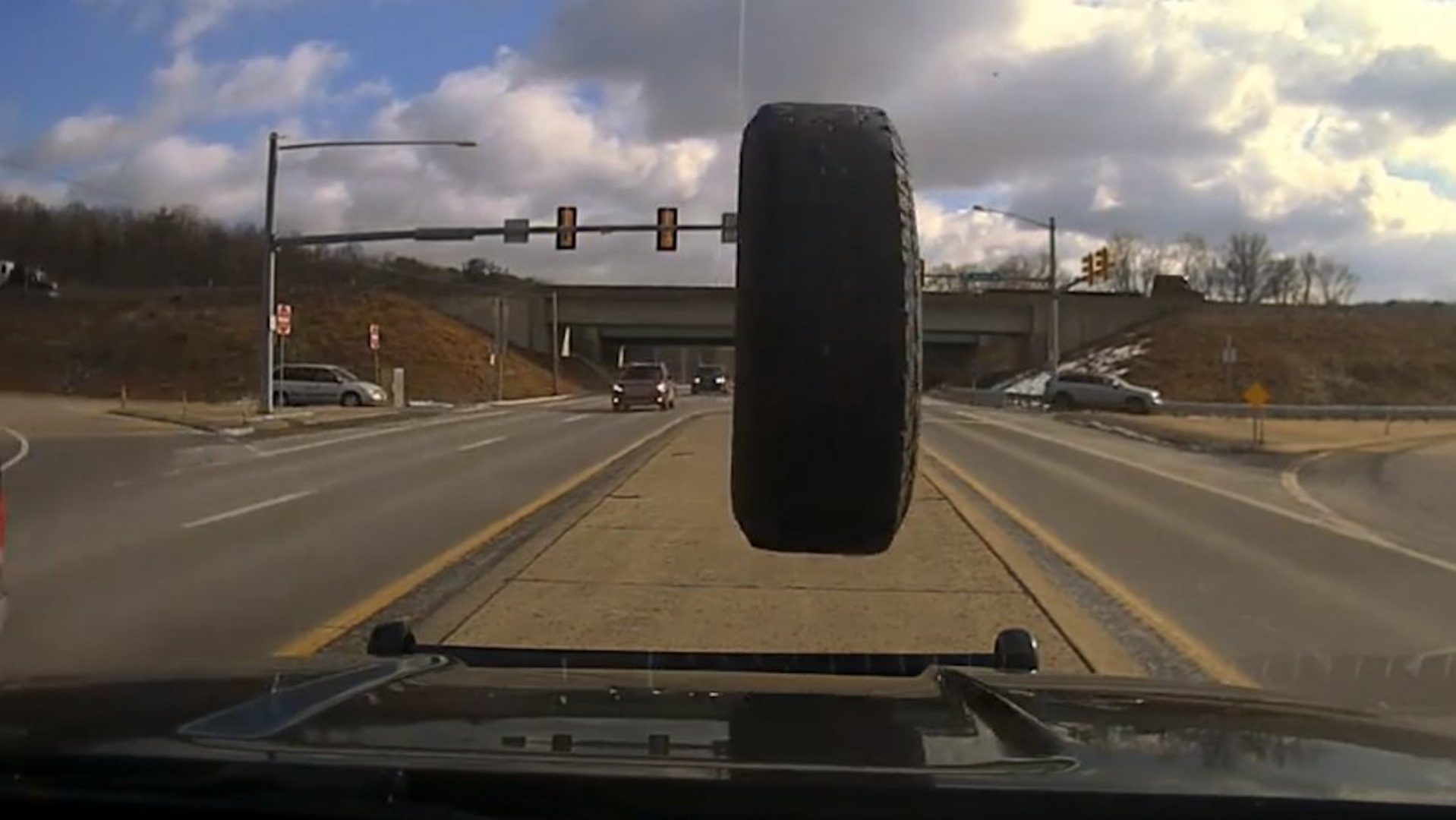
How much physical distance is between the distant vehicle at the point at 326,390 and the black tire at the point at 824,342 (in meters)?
56.3

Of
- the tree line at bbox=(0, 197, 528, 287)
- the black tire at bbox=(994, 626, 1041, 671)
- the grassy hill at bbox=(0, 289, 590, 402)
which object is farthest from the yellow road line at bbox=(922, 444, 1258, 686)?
the tree line at bbox=(0, 197, 528, 287)

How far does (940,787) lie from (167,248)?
414 ft

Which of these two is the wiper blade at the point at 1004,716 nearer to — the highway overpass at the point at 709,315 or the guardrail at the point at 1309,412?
the guardrail at the point at 1309,412

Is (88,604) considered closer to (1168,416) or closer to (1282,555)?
(1282,555)

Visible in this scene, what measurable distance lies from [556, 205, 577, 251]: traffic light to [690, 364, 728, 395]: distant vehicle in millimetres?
44629

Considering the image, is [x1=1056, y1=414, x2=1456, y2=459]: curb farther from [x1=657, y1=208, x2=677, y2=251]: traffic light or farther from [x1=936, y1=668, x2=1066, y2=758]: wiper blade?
[x1=936, y1=668, x2=1066, y2=758]: wiper blade

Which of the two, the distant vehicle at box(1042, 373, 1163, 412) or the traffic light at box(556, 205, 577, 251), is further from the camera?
the distant vehicle at box(1042, 373, 1163, 412)

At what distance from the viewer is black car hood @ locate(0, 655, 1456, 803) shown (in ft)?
8.72

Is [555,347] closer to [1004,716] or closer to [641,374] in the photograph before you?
[641,374]

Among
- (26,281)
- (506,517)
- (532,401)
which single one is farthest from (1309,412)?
(26,281)

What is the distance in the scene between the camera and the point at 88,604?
10.4m

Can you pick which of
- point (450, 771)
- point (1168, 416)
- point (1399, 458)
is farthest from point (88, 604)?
point (1168, 416)

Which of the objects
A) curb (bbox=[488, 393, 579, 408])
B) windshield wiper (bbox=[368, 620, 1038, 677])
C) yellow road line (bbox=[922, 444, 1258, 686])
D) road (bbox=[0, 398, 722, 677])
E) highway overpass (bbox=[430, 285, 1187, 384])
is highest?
highway overpass (bbox=[430, 285, 1187, 384])

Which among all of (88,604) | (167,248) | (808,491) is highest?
(167,248)
